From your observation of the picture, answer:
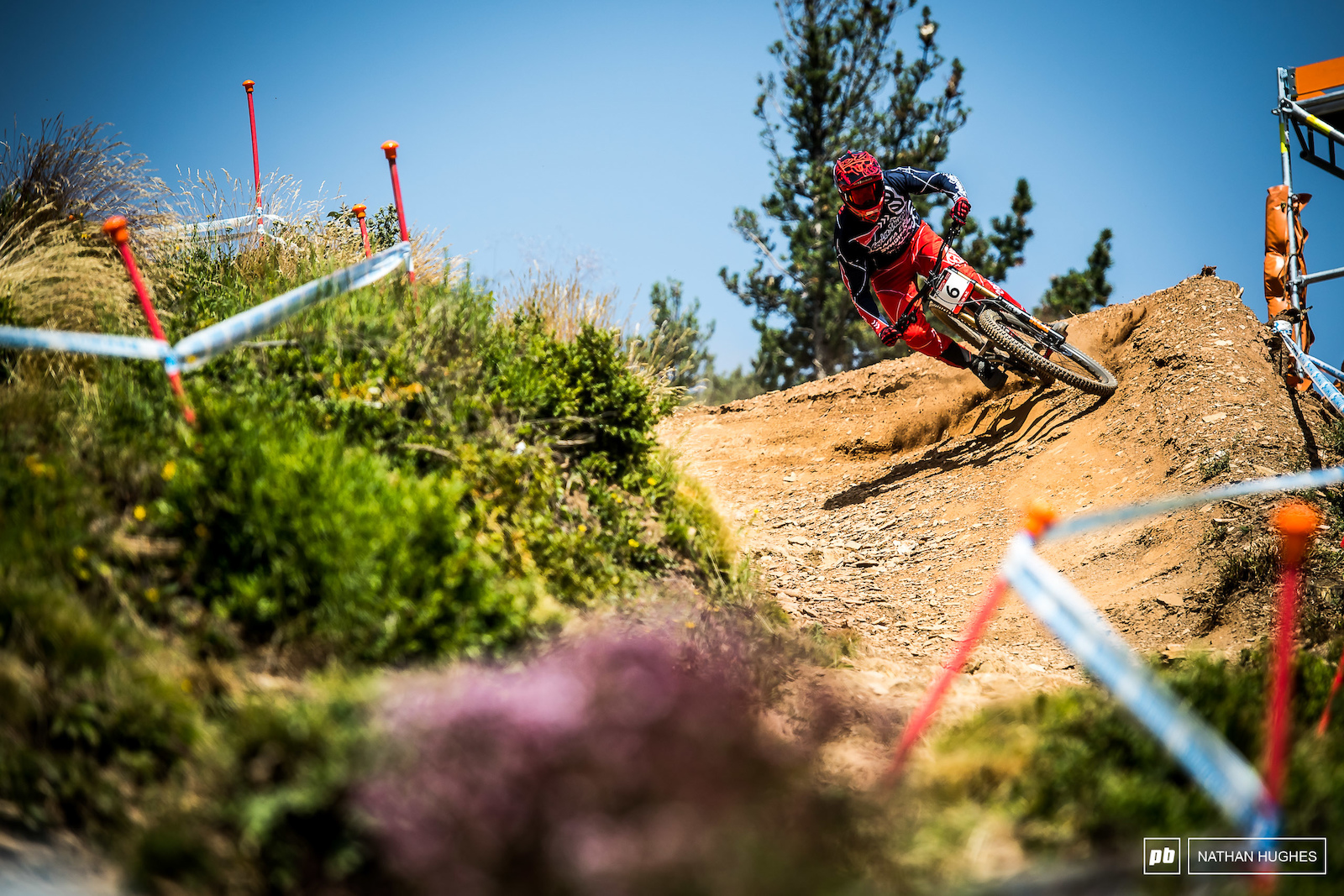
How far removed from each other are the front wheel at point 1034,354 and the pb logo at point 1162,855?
22.0 ft

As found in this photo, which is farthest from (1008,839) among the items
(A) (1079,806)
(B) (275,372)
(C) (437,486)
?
(B) (275,372)

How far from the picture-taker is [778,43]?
2111cm

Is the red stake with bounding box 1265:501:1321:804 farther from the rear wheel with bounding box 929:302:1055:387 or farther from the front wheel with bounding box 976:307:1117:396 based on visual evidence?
the rear wheel with bounding box 929:302:1055:387

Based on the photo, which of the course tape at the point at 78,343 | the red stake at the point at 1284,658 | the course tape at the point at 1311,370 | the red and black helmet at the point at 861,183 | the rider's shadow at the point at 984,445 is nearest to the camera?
the red stake at the point at 1284,658

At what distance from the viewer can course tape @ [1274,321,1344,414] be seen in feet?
19.7

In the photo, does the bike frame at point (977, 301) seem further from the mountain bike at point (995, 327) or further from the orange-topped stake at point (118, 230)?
the orange-topped stake at point (118, 230)

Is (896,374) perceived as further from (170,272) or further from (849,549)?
(170,272)

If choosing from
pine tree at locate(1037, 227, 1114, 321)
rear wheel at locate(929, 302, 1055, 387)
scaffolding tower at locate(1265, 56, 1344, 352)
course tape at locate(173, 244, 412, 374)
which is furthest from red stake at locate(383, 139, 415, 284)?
pine tree at locate(1037, 227, 1114, 321)

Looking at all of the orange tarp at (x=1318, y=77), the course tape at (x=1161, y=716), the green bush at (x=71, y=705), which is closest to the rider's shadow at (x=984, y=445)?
the orange tarp at (x=1318, y=77)

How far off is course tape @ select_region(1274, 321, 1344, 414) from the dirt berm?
11.7 inches

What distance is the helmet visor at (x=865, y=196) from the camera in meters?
7.75

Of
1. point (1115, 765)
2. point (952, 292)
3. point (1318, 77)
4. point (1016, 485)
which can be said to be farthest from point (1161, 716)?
point (1318, 77)

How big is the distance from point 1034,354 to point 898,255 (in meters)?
1.78

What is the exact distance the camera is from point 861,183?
303 inches
